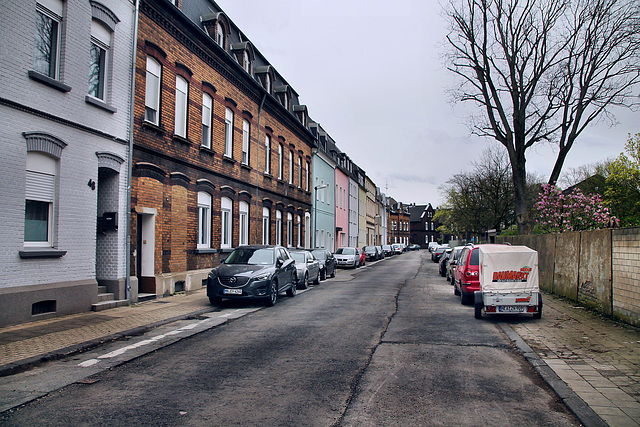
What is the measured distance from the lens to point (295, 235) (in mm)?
31000

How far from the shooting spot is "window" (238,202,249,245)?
21.9 metres

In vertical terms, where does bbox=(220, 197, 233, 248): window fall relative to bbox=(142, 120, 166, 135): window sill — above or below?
below

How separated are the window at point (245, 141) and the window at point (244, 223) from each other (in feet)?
6.38

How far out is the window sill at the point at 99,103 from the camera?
11.8m

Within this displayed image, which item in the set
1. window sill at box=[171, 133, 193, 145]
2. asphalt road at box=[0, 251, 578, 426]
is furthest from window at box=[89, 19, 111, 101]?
asphalt road at box=[0, 251, 578, 426]

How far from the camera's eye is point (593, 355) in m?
7.46

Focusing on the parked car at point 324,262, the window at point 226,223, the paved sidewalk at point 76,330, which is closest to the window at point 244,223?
the window at point 226,223

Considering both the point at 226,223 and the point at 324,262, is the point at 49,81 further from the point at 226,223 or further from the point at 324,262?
the point at 324,262

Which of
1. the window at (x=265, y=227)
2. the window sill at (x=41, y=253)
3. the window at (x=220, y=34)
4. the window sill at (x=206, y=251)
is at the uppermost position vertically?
the window at (x=220, y=34)

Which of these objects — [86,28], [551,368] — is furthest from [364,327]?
[86,28]

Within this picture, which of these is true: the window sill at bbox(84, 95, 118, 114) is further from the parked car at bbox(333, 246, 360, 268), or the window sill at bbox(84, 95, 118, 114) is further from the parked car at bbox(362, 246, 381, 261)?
the parked car at bbox(362, 246, 381, 261)

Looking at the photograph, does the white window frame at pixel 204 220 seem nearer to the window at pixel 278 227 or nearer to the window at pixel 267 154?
the window at pixel 267 154

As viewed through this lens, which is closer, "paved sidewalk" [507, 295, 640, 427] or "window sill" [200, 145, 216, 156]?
"paved sidewalk" [507, 295, 640, 427]

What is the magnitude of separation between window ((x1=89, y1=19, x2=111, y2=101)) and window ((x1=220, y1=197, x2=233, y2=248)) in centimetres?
760
